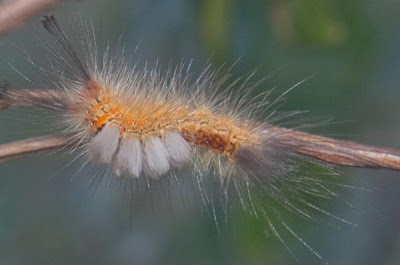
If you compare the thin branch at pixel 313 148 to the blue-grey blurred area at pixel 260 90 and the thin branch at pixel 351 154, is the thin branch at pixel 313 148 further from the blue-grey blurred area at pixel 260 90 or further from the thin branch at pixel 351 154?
the blue-grey blurred area at pixel 260 90

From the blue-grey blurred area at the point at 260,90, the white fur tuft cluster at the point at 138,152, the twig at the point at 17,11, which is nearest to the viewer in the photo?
the twig at the point at 17,11

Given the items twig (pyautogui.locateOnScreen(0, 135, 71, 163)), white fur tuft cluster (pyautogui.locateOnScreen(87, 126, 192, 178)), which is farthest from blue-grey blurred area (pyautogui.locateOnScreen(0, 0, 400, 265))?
twig (pyautogui.locateOnScreen(0, 135, 71, 163))

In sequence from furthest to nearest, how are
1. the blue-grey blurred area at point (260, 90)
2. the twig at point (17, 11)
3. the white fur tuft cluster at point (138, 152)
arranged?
the blue-grey blurred area at point (260, 90) < the white fur tuft cluster at point (138, 152) < the twig at point (17, 11)

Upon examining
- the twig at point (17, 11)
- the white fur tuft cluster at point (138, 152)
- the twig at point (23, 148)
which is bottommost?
the twig at point (23, 148)

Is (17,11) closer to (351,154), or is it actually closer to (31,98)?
(31,98)

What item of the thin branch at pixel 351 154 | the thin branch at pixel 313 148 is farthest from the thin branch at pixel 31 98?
the thin branch at pixel 351 154

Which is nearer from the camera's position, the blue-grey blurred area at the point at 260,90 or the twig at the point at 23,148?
the twig at the point at 23,148
